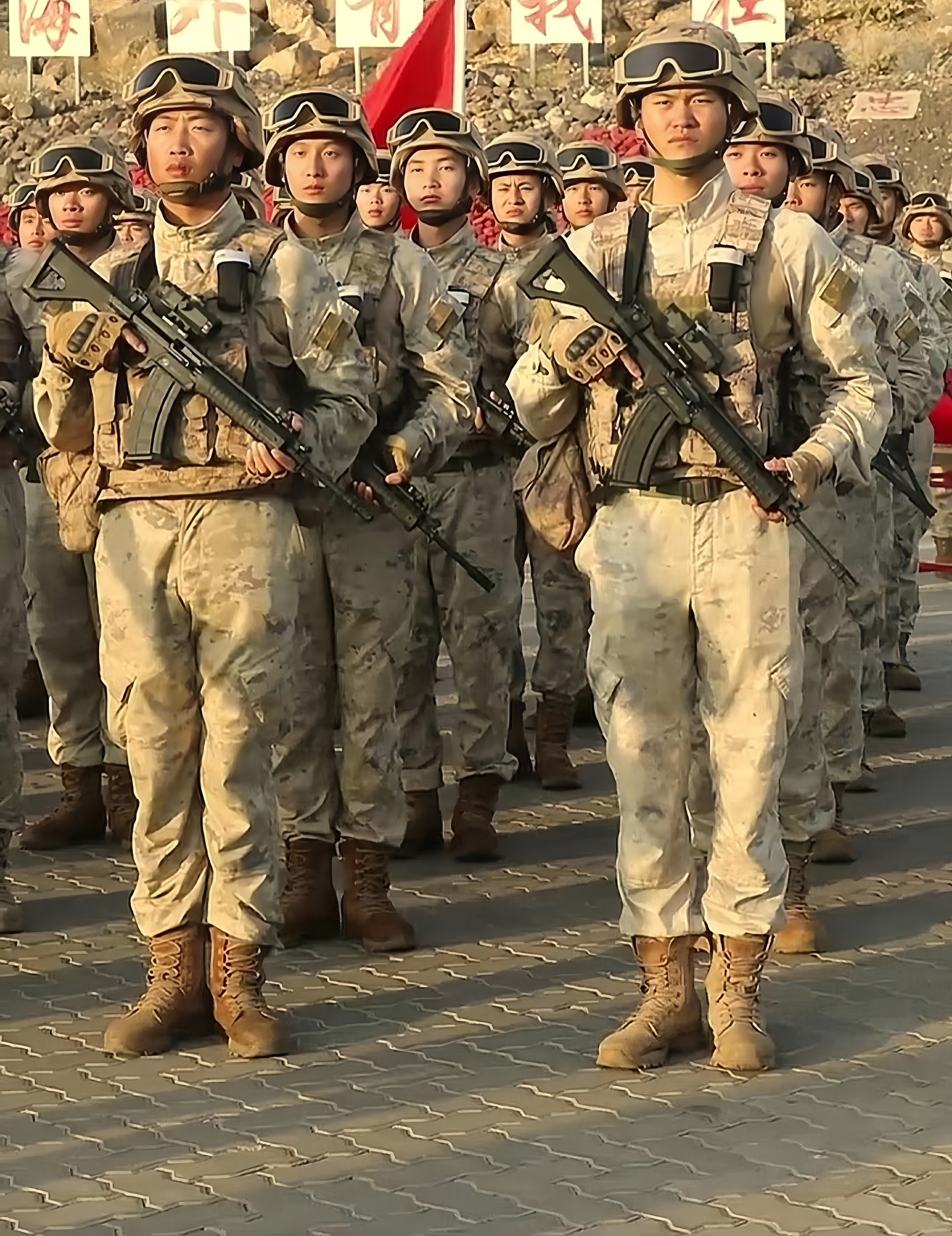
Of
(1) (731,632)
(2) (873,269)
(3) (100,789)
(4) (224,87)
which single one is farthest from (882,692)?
(4) (224,87)

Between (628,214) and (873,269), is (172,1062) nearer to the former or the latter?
(628,214)

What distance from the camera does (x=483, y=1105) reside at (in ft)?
15.6

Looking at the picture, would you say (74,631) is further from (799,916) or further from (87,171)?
(799,916)

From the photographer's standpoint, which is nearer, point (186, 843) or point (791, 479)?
point (791, 479)

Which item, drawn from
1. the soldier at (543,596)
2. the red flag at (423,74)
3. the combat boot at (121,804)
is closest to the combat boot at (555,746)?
the soldier at (543,596)

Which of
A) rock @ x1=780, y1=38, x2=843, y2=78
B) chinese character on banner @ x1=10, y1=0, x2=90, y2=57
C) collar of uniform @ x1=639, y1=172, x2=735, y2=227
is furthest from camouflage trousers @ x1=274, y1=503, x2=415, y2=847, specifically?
rock @ x1=780, y1=38, x2=843, y2=78

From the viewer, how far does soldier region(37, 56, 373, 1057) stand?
507 centimetres

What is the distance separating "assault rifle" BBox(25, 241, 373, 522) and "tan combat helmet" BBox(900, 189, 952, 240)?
7.35 meters

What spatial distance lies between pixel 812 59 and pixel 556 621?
2837 centimetres

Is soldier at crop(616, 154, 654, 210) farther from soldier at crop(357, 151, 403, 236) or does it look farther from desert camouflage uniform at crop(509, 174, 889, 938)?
desert camouflage uniform at crop(509, 174, 889, 938)

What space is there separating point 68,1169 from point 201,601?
135cm

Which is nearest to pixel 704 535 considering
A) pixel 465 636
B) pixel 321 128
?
pixel 321 128

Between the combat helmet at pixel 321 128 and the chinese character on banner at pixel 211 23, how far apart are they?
2434 cm

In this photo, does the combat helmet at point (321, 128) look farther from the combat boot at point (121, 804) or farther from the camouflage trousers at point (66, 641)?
the combat boot at point (121, 804)
